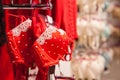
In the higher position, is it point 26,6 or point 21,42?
point 26,6

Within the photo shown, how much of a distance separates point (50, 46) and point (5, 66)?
0.63ft

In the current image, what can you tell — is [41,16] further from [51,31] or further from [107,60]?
[107,60]

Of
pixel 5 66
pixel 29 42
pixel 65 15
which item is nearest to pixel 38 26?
pixel 29 42

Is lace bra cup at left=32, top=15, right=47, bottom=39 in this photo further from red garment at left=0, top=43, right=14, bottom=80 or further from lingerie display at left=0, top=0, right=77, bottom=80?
red garment at left=0, top=43, right=14, bottom=80

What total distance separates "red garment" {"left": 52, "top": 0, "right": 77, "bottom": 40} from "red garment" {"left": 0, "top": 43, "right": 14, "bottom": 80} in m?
0.27

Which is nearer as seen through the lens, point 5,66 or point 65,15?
point 5,66

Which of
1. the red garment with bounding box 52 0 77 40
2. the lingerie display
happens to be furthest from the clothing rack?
the red garment with bounding box 52 0 77 40

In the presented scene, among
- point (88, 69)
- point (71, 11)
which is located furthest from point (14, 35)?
point (88, 69)

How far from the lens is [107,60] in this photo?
2.88 metres

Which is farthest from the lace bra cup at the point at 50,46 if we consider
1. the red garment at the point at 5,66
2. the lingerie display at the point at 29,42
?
the red garment at the point at 5,66

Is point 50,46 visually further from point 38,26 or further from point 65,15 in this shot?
point 65,15

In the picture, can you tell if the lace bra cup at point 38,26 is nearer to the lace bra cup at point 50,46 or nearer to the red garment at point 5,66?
the lace bra cup at point 50,46

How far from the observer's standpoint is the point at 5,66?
1.28 m

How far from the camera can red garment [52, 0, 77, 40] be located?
1.45 metres
